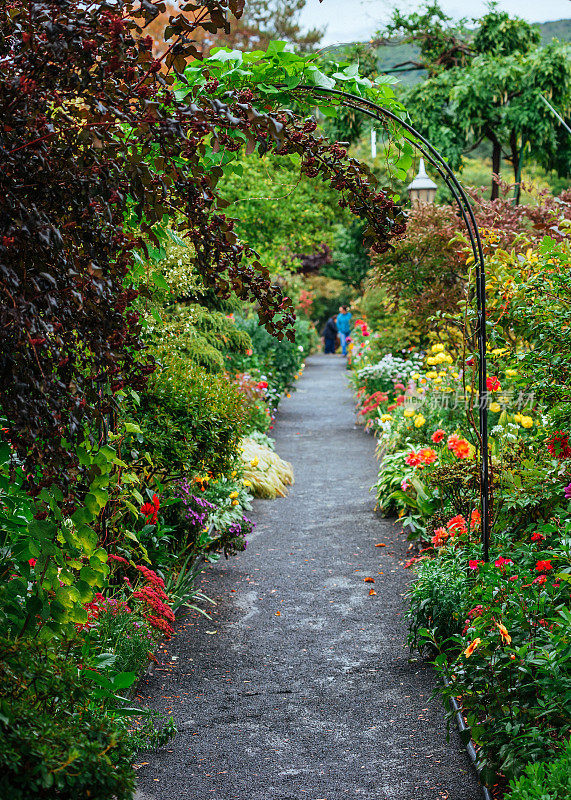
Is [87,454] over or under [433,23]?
under

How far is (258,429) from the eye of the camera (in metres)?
10.4

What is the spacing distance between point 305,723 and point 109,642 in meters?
1.01

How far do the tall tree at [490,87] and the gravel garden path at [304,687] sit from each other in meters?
8.99

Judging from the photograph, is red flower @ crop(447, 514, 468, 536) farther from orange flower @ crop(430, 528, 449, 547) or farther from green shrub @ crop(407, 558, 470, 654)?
green shrub @ crop(407, 558, 470, 654)

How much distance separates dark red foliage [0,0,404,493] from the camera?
1.70 m

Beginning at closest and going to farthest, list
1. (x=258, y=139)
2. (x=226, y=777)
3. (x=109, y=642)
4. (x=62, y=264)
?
1. (x=62, y=264)
2. (x=258, y=139)
3. (x=226, y=777)
4. (x=109, y=642)

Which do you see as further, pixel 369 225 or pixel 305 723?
pixel 305 723

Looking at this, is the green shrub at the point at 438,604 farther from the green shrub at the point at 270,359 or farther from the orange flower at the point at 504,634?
the green shrub at the point at 270,359

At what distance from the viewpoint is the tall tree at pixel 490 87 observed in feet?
40.7

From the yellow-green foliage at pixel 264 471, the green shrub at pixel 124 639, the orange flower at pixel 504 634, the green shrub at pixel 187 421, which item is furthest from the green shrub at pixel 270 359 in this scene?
the orange flower at pixel 504 634

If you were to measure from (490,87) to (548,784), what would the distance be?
12.8 metres

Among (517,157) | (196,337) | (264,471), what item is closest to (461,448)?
(196,337)

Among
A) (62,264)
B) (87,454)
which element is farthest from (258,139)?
(87,454)

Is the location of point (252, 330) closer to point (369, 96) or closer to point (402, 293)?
point (402, 293)
